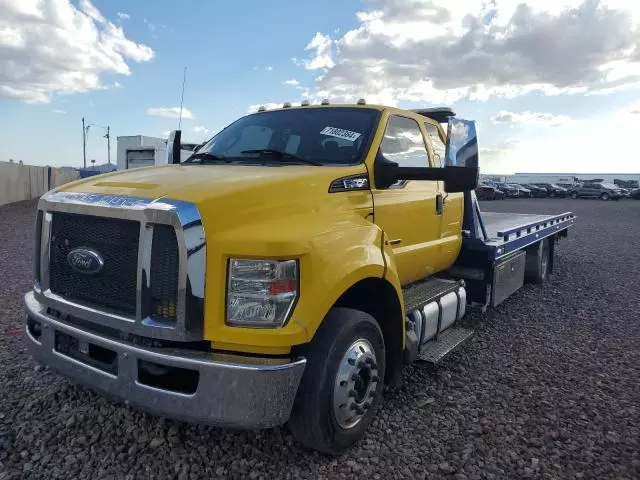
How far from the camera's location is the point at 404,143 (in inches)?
172

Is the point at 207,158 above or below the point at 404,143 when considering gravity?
below

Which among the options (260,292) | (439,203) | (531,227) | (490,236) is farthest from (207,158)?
(531,227)

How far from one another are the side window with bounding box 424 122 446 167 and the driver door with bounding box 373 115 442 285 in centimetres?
20

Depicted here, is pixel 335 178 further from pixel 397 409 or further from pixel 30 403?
pixel 30 403

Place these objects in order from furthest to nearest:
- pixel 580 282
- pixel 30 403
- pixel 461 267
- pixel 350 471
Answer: pixel 580 282 < pixel 461 267 < pixel 30 403 < pixel 350 471

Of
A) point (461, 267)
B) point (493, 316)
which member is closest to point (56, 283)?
point (461, 267)

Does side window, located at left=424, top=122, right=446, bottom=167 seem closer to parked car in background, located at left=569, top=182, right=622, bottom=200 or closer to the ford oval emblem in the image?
the ford oval emblem

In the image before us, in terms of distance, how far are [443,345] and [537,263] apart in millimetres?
4319

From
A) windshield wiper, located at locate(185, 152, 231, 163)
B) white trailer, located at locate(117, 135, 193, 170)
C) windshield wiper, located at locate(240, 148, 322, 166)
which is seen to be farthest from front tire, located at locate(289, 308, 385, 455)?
white trailer, located at locate(117, 135, 193, 170)

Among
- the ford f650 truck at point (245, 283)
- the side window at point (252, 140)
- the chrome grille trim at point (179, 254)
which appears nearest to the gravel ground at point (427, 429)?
the ford f650 truck at point (245, 283)

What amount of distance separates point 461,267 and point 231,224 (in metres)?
3.56

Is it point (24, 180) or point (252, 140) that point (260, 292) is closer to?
point (252, 140)

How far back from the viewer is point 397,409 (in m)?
3.81

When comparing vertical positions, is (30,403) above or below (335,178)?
below
